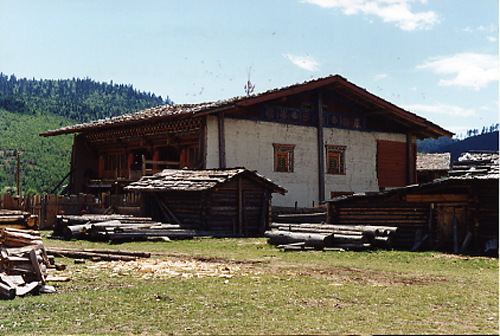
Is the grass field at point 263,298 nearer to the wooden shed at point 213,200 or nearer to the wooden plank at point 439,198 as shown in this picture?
the wooden plank at point 439,198

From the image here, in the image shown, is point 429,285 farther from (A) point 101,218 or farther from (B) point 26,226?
(A) point 101,218

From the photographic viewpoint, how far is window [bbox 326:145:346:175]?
1256 inches

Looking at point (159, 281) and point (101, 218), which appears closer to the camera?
Answer: point (159, 281)

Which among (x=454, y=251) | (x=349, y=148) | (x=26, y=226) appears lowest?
(x=454, y=251)

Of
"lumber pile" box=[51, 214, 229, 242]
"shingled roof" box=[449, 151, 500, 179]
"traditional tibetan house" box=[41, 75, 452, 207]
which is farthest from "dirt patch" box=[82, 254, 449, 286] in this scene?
"traditional tibetan house" box=[41, 75, 452, 207]

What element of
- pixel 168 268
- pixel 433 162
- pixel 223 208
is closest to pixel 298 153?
pixel 223 208

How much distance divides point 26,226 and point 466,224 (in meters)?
13.4

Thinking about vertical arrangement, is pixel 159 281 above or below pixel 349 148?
below

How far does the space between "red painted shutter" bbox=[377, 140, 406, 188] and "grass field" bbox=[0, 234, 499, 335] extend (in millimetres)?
18449

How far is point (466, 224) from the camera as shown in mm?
18375

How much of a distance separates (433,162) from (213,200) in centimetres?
3254

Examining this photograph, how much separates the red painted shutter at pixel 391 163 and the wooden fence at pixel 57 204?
606 inches

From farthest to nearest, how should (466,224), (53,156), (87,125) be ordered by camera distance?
1. (53,156)
2. (87,125)
3. (466,224)

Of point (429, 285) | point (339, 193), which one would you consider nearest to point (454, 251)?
point (429, 285)
